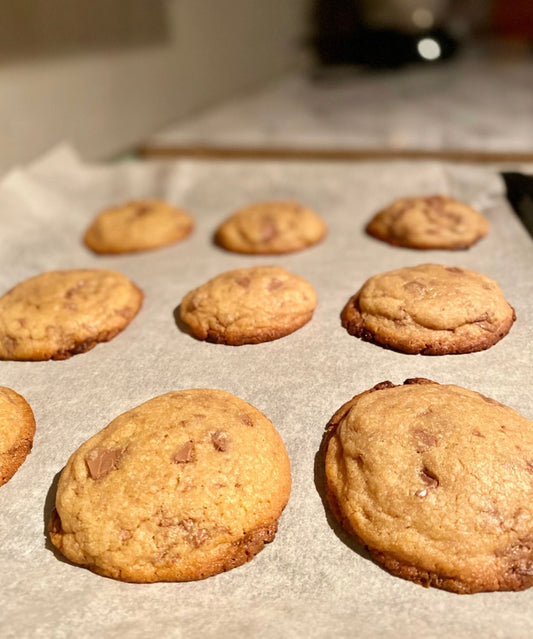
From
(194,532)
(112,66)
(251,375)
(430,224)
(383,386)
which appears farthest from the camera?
(112,66)

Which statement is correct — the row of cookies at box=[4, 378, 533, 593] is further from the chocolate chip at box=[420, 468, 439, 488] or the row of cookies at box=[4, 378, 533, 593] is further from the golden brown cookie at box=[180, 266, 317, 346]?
the golden brown cookie at box=[180, 266, 317, 346]

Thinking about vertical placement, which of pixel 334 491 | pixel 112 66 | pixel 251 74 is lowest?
pixel 334 491

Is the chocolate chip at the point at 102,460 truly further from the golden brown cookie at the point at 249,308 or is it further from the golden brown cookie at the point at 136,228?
the golden brown cookie at the point at 136,228

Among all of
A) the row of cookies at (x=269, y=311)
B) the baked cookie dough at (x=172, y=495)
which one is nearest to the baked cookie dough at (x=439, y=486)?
the baked cookie dough at (x=172, y=495)

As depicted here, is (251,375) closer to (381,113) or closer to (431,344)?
(431,344)

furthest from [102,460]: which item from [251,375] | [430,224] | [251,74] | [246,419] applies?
[251,74]

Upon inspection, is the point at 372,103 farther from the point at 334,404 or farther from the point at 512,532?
the point at 512,532

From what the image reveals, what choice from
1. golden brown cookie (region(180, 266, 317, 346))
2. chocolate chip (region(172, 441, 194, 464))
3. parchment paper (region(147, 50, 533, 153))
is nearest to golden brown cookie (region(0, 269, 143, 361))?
golden brown cookie (region(180, 266, 317, 346))

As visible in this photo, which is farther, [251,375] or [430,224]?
[430,224]
